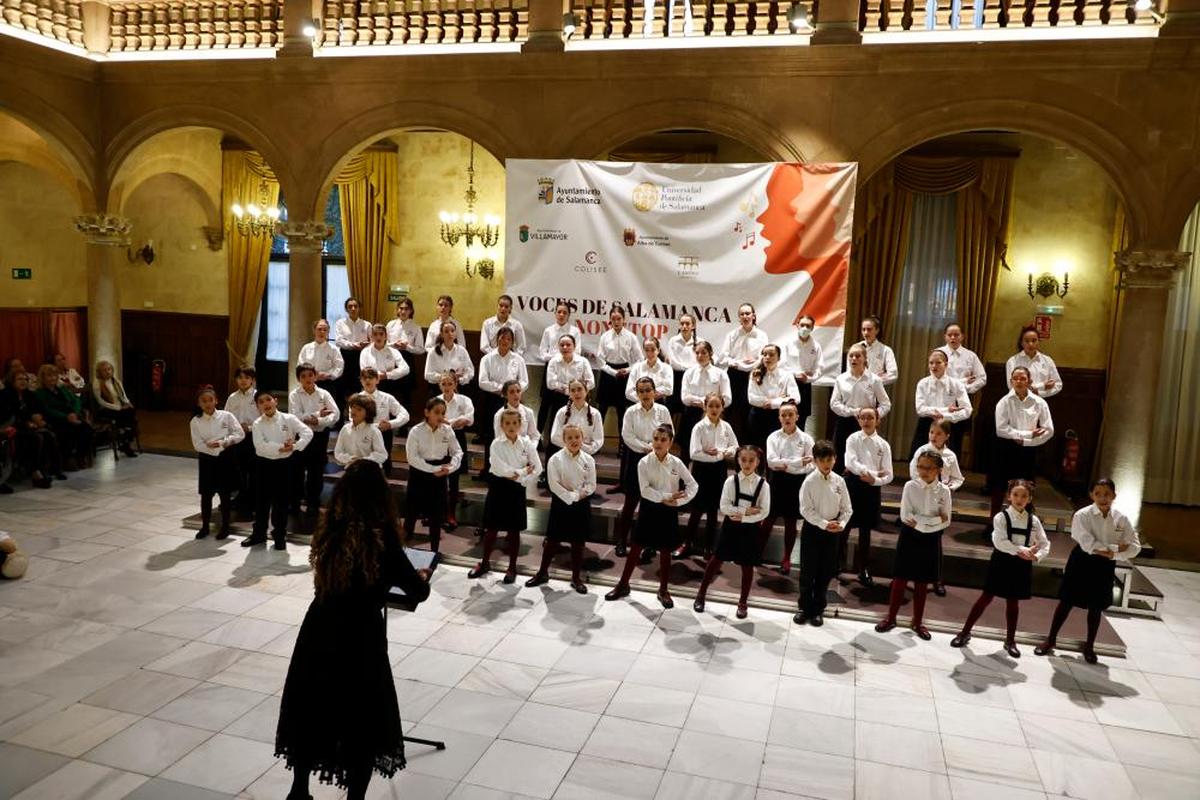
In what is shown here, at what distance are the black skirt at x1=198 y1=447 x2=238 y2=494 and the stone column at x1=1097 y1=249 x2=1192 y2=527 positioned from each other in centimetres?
796

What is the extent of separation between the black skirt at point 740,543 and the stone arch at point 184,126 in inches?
255

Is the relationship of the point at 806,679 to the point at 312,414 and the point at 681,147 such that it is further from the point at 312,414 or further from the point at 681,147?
the point at 681,147

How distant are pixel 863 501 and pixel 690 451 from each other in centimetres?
139

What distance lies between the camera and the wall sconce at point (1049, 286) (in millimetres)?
10352

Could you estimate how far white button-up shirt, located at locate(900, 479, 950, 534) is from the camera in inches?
249

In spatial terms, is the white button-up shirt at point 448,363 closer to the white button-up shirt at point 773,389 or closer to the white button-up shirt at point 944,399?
the white button-up shirt at point 773,389

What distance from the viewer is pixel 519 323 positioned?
8.97 meters

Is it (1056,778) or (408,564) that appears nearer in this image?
(408,564)

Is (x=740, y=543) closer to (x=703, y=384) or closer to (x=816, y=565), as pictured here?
(x=816, y=565)

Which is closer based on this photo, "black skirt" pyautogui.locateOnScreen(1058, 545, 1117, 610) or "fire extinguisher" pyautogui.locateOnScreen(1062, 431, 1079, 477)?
"black skirt" pyautogui.locateOnScreen(1058, 545, 1117, 610)

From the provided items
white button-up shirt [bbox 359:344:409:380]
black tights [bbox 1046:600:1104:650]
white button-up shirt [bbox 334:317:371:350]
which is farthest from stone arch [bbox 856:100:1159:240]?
white button-up shirt [bbox 334:317:371:350]

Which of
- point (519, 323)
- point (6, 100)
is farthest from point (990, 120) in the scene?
point (6, 100)

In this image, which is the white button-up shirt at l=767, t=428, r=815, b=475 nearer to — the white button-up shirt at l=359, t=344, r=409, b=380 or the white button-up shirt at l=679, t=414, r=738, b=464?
the white button-up shirt at l=679, t=414, r=738, b=464

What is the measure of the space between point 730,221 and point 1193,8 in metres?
4.28
